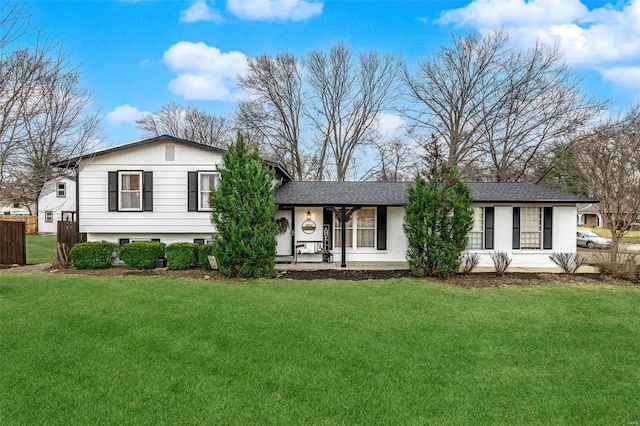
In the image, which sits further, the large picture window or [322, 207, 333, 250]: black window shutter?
the large picture window

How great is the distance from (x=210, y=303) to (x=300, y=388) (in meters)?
3.89

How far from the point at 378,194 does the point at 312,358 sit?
9.65 metres

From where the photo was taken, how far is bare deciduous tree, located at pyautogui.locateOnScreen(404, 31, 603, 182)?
2148cm

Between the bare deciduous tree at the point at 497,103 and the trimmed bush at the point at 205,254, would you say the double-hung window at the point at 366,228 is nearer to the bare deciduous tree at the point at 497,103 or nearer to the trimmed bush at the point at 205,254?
the trimmed bush at the point at 205,254

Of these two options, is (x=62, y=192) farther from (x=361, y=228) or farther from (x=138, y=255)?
(x=361, y=228)

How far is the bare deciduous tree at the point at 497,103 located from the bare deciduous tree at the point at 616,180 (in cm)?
1029

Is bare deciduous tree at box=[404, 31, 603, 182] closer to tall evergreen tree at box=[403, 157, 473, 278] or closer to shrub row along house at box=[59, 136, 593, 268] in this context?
shrub row along house at box=[59, 136, 593, 268]

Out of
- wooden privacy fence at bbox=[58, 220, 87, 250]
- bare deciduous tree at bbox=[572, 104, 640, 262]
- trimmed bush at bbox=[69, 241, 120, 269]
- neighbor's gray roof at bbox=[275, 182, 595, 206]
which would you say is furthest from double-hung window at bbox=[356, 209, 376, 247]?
wooden privacy fence at bbox=[58, 220, 87, 250]

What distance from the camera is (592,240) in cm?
2098

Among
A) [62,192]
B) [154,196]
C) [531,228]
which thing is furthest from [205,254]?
[62,192]

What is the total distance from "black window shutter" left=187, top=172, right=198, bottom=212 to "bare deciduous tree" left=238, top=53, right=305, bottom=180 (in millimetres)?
15949

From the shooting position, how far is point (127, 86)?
46.5 feet

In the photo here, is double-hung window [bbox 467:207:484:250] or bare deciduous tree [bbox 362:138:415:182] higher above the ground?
bare deciduous tree [bbox 362:138:415:182]

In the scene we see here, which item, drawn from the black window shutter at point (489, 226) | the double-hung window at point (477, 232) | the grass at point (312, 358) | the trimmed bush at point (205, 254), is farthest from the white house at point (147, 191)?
the black window shutter at point (489, 226)
